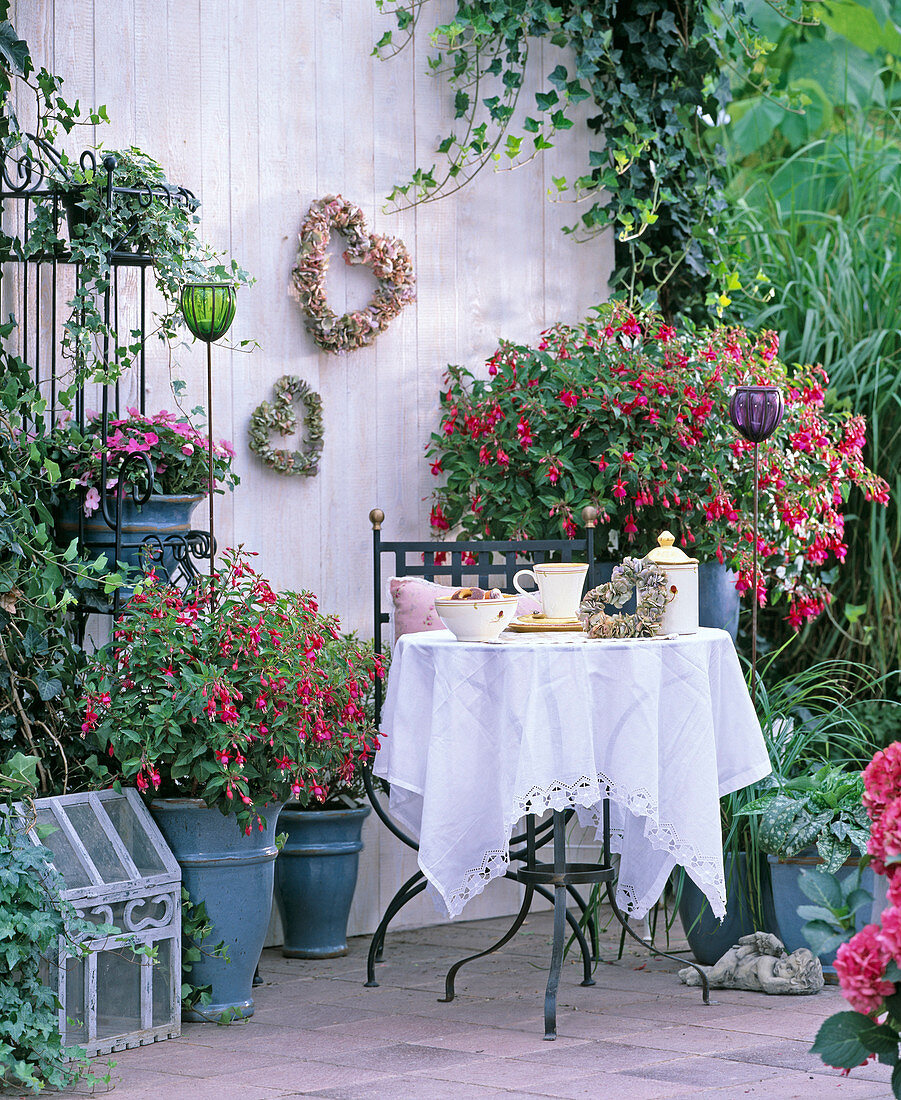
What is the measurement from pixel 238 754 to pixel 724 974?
4.30ft

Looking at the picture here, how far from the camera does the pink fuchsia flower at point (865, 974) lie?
6.56 ft

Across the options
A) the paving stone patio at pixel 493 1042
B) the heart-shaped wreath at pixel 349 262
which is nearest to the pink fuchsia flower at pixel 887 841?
the paving stone patio at pixel 493 1042

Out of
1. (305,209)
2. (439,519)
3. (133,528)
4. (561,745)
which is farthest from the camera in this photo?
(439,519)

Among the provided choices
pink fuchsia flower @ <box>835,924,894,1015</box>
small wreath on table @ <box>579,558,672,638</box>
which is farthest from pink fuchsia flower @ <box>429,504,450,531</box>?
pink fuchsia flower @ <box>835,924,894,1015</box>

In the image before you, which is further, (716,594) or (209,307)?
(716,594)

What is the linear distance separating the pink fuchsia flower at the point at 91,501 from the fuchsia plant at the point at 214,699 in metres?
0.24

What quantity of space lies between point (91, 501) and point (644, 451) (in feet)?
5.02

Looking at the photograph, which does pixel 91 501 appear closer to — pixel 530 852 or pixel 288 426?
pixel 288 426

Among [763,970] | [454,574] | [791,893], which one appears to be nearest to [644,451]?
[454,574]

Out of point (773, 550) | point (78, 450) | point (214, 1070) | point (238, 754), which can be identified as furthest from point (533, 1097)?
point (773, 550)

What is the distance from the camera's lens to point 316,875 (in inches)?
160

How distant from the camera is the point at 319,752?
11.7ft

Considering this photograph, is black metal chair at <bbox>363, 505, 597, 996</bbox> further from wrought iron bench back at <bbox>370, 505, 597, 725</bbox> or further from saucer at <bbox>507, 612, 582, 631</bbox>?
saucer at <bbox>507, 612, 582, 631</bbox>

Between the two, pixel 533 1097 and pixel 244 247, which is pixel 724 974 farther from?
pixel 244 247
